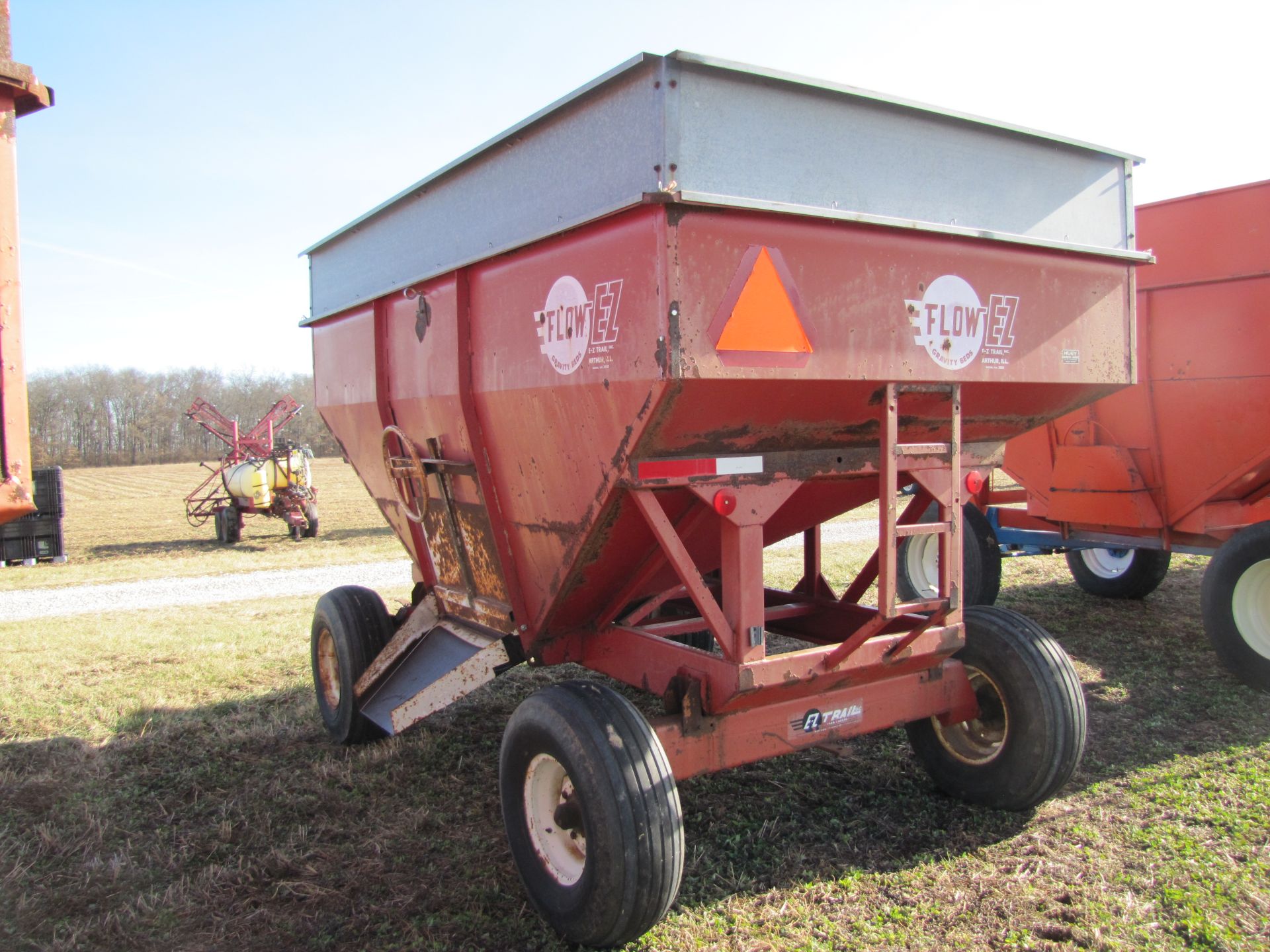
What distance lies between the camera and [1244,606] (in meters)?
5.16

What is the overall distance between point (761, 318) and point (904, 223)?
2.15 feet

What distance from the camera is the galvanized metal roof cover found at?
264 centimetres

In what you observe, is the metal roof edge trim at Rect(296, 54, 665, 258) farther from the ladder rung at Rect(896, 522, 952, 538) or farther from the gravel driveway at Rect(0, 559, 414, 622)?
the gravel driveway at Rect(0, 559, 414, 622)

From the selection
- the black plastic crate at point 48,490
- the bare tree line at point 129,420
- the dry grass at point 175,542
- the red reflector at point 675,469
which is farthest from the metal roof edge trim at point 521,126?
the bare tree line at point 129,420

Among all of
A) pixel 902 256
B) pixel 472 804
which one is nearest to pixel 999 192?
pixel 902 256

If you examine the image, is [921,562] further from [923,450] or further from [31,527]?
[31,527]

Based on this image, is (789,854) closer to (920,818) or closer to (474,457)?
(920,818)

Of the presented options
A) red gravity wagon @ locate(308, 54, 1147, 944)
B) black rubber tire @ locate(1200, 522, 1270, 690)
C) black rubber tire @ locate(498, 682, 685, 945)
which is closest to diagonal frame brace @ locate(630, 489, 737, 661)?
red gravity wagon @ locate(308, 54, 1147, 944)

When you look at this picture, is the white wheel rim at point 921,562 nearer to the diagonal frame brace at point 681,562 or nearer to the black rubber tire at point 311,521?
the diagonal frame brace at point 681,562

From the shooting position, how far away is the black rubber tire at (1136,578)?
24.3 feet

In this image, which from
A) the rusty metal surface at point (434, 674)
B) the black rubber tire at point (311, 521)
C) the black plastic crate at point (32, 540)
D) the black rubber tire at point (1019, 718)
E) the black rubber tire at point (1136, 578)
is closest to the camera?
the black rubber tire at point (1019, 718)

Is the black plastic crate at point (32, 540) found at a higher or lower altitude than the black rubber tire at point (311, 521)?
higher

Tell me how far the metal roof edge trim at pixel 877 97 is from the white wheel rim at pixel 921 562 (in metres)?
4.03

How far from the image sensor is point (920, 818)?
368cm
